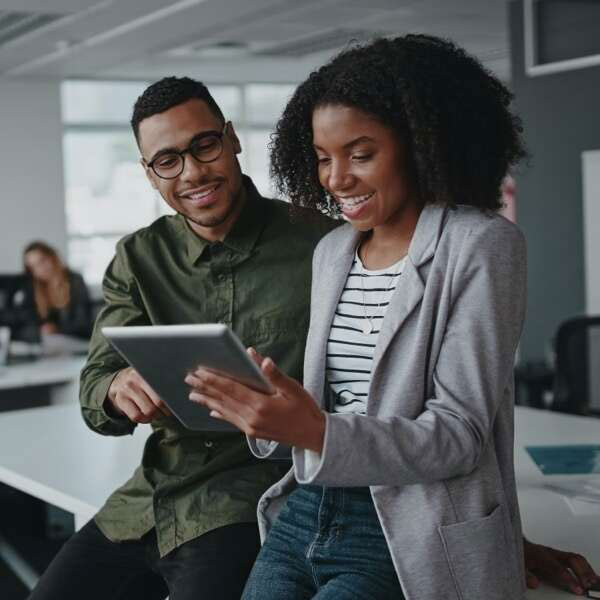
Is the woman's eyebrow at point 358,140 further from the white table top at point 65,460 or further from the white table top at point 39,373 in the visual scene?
the white table top at point 39,373

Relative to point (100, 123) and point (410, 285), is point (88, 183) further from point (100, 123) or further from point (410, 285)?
point (410, 285)

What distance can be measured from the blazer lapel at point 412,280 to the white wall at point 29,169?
8.72 m

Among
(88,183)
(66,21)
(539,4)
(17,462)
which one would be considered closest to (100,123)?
(88,183)

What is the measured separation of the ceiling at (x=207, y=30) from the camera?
6773mm

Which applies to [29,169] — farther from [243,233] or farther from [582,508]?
[582,508]

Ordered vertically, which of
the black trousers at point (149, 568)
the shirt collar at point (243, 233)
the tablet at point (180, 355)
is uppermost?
the shirt collar at point (243, 233)

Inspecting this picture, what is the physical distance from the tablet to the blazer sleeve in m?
0.14

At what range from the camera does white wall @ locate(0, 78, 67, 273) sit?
31.9 feet

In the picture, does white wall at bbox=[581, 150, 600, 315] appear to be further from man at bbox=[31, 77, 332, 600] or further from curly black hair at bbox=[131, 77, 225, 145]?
curly black hair at bbox=[131, 77, 225, 145]

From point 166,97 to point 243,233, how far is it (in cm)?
31

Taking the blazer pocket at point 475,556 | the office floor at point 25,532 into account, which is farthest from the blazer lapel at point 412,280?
the office floor at point 25,532

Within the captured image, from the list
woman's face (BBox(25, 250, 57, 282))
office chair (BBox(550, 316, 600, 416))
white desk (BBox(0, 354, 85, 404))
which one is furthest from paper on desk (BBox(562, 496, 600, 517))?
woman's face (BBox(25, 250, 57, 282))

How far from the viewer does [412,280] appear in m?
1.49

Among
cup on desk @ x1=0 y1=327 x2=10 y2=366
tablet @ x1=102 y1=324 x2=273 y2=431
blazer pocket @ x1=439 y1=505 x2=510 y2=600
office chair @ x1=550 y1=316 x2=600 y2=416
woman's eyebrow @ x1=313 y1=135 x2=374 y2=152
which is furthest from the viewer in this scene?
cup on desk @ x1=0 y1=327 x2=10 y2=366
